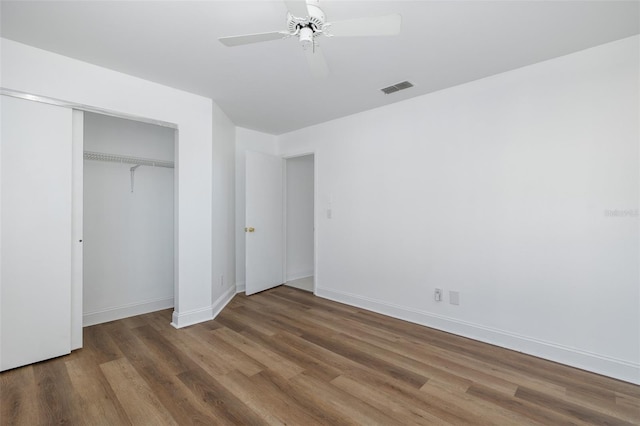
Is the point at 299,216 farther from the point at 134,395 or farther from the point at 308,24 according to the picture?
the point at 308,24

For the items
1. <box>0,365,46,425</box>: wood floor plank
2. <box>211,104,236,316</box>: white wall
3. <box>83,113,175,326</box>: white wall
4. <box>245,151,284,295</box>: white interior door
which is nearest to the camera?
<box>0,365,46,425</box>: wood floor plank

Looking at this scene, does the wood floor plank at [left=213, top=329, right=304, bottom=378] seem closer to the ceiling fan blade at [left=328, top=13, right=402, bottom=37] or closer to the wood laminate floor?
the wood laminate floor

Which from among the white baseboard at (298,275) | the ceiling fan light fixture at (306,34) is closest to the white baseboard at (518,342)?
the white baseboard at (298,275)

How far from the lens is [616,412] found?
1.79 metres

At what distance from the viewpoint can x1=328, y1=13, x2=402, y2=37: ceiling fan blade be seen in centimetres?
151

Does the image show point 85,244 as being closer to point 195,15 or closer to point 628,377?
point 195,15

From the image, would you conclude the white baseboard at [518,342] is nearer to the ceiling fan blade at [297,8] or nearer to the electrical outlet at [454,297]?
the electrical outlet at [454,297]

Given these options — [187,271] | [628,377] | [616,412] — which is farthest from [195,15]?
[628,377]

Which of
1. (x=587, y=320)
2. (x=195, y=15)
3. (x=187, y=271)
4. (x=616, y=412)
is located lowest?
(x=616, y=412)

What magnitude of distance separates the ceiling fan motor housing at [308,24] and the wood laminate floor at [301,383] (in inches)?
87.4

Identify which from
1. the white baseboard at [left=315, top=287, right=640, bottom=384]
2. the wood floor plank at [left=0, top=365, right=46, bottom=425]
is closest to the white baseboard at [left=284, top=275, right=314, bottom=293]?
the white baseboard at [left=315, top=287, right=640, bottom=384]

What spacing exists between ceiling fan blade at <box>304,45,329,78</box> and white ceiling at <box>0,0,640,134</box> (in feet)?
0.93

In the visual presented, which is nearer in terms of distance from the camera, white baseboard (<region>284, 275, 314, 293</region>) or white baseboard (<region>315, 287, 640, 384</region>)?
white baseboard (<region>315, 287, 640, 384</region>)

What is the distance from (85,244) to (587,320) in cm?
473
